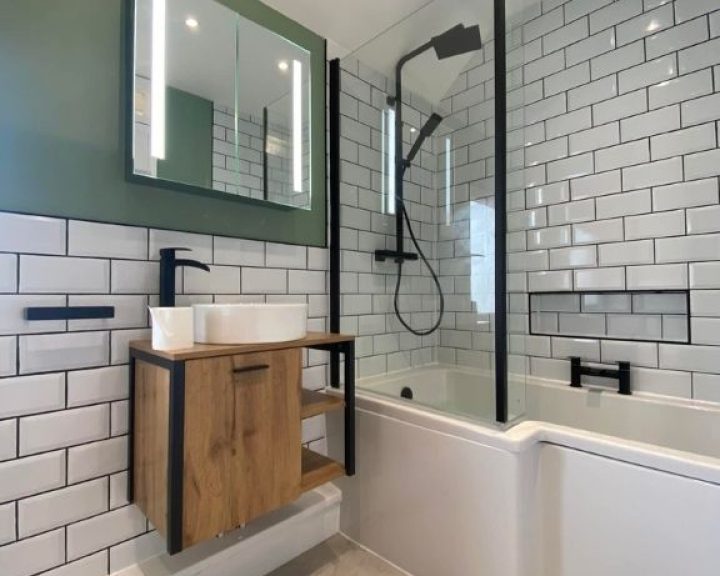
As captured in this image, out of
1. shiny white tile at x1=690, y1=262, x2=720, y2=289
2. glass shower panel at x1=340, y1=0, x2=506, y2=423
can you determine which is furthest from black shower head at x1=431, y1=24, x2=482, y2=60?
shiny white tile at x1=690, y1=262, x2=720, y2=289

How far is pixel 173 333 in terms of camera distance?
94 centimetres

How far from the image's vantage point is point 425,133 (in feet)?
6.56

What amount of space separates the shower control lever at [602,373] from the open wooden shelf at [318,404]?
3.81 feet

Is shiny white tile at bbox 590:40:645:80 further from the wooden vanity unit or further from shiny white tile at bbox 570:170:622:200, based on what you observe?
the wooden vanity unit

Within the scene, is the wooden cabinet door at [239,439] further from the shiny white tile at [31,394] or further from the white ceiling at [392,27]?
the white ceiling at [392,27]

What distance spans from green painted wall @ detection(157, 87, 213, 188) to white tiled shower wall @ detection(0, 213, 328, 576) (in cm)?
20

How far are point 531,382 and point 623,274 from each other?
634 millimetres

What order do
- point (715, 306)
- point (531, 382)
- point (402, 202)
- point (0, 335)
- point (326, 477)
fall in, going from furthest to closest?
point (402, 202) → point (531, 382) → point (715, 306) → point (326, 477) → point (0, 335)

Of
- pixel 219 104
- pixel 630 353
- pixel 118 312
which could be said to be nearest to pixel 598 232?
pixel 630 353

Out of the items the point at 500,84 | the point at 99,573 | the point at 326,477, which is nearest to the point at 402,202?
the point at 500,84

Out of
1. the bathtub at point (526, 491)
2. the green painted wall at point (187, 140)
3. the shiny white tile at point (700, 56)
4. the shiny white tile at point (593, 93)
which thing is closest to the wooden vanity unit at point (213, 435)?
the bathtub at point (526, 491)

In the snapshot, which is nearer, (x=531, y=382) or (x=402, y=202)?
(x=531, y=382)

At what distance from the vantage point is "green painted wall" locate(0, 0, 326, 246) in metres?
0.95

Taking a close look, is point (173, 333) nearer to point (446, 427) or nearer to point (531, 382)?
point (446, 427)
